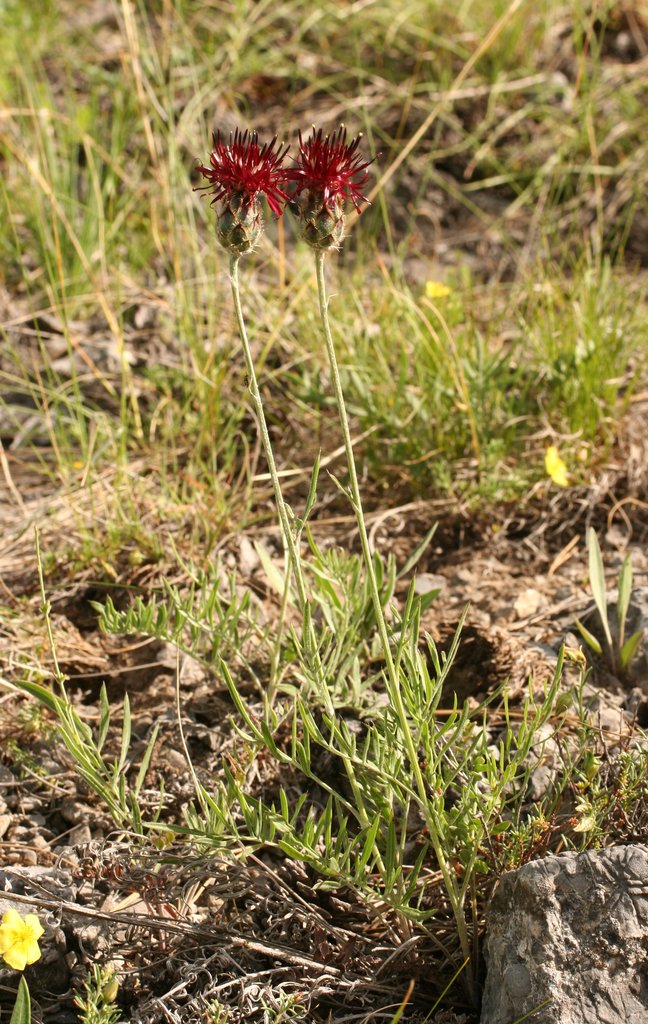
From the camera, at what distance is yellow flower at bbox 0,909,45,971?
152 centimetres

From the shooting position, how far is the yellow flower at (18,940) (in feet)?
4.99

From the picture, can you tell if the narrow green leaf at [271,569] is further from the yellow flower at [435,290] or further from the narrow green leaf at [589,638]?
the yellow flower at [435,290]

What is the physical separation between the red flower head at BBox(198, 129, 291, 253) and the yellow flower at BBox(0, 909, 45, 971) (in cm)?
106

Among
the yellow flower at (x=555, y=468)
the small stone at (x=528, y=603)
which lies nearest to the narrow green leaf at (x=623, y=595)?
the small stone at (x=528, y=603)

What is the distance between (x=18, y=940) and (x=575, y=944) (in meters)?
0.84

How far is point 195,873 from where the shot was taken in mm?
1797

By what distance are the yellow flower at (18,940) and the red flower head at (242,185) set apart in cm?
106

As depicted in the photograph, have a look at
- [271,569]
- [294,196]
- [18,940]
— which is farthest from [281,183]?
[18,940]

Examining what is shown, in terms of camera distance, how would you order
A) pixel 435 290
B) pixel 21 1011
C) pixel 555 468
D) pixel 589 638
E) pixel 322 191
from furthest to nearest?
pixel 435 290
pixel 555 468
pixel 589 638
pixel 21 1011
pixel 322 191

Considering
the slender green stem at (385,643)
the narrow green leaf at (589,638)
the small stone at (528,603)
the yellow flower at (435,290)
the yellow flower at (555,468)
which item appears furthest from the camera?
the yellow flower at (435,290)

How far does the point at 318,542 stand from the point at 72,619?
0.65 metres

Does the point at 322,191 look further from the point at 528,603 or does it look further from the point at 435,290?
the point at 435,290

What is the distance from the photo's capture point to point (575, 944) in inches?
60.2

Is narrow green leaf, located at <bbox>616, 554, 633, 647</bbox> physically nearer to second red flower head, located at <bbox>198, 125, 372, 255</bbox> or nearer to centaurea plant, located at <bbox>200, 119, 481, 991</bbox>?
centaurea plant, located at <bbox>200, 119, 481, 991</bbox>
